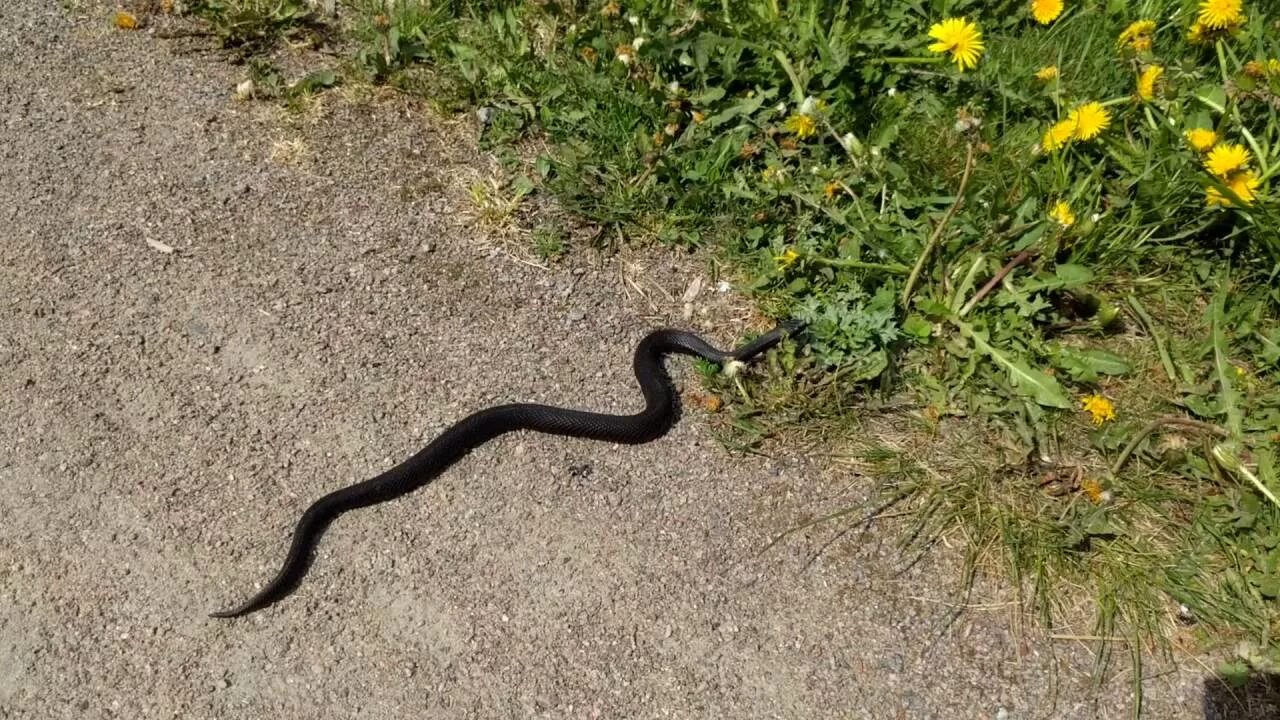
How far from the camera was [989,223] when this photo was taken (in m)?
3.97

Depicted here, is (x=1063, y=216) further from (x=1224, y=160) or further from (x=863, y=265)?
(x=863, y=265)

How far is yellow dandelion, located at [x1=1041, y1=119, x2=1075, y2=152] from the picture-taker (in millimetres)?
3898

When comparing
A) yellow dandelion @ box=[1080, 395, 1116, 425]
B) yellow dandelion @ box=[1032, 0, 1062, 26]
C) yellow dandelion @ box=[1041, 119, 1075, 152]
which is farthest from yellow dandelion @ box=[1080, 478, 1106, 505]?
yellow dandelion @ box=[1032, 0, 1062, 26]

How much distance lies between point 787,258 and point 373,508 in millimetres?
1962

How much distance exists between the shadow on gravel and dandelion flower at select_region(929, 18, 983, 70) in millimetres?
2572

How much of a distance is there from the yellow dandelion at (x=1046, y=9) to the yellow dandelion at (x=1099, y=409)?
1.83m

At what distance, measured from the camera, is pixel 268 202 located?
433 cm

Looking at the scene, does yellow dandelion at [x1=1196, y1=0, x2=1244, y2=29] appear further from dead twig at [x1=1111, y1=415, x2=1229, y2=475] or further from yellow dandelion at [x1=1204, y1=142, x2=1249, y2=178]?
dead twig at [x1=1111, y1=415, x2=1229, y2=475]

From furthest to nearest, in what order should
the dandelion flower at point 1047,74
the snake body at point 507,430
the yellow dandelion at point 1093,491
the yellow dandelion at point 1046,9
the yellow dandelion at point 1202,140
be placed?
the yellow dandelion at point 1046,9
the dandelion flower at point 1047,74
the yellow dandelion at point 1202,140
the yellow dandelion at point 1093,491
the snake body at point 507,430

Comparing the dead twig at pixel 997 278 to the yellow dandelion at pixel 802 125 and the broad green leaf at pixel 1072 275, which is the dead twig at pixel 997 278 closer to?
the broad green leaf at pixel 1072 275

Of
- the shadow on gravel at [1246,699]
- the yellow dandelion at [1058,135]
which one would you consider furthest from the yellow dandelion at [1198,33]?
the shadow on gravel at [1246,699]

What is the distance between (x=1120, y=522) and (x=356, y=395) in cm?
296

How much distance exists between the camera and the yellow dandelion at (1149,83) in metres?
3.86

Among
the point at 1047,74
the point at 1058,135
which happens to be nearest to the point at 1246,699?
the point at 1058,135
